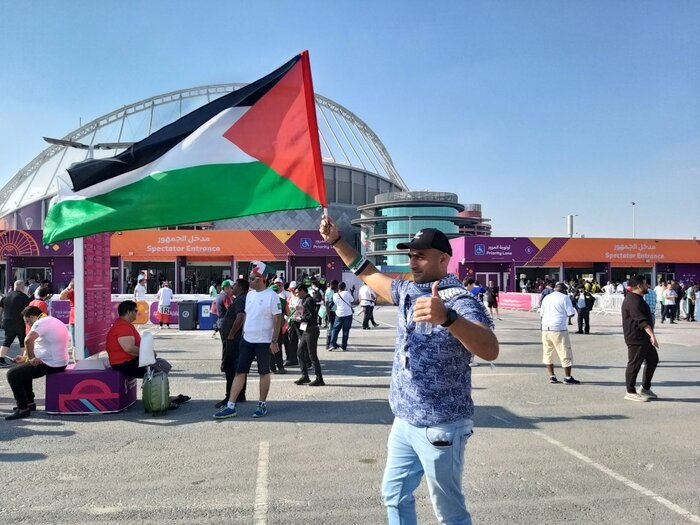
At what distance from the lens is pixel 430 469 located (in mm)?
2420

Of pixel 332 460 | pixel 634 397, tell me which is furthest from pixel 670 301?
pixel 332 460

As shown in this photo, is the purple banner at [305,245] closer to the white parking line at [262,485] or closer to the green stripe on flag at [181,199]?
the green stripe on flag at [181,199]

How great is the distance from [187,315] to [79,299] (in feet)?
37.6

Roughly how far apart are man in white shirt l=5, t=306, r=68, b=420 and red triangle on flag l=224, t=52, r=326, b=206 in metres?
3.63

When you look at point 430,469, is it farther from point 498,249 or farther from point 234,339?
point 498,249

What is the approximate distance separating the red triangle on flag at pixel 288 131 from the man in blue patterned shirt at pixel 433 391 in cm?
272

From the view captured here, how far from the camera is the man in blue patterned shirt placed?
239 centimetres

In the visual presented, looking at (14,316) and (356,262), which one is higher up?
(356,262)

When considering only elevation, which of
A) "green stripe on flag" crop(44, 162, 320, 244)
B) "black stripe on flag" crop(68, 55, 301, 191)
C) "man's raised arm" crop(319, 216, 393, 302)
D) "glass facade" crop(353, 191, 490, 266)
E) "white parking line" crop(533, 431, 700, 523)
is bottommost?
"white parking line" crop(533, 431, 700, 523)

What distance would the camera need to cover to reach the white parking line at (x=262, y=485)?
3701mm

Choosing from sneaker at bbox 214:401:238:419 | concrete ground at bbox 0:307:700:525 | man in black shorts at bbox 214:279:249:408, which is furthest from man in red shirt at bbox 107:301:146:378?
sneaker at bbox 214:401:238:419

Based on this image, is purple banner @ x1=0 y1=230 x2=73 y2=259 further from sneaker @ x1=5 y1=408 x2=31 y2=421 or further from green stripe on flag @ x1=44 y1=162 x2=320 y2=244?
green stripe on flag @ x1=44 y1=162 x2=320 y2=244

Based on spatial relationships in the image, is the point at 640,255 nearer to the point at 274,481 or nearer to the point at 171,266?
the point at 171,266

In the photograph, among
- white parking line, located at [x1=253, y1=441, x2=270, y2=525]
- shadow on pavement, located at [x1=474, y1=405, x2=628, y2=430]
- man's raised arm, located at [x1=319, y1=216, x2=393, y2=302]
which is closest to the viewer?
man's raised arm, located at [x1=319, y1=216, x2=393, y2=302]
